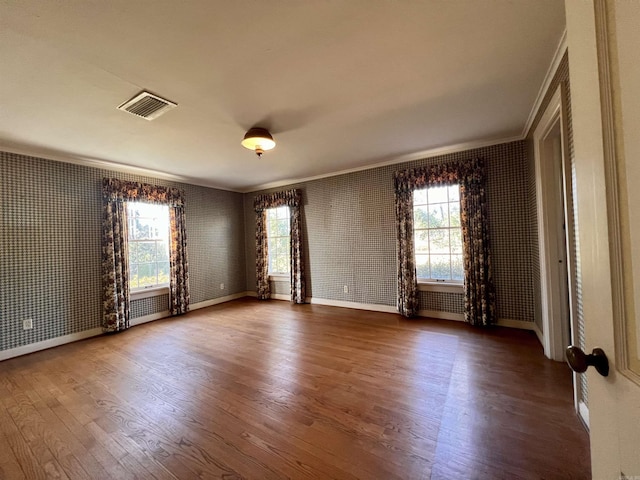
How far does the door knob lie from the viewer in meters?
0.54

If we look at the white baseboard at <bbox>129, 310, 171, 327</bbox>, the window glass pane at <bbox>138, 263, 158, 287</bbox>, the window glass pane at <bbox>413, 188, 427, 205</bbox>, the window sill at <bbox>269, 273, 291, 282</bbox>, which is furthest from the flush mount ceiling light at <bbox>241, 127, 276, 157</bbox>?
the white baseboard at <bbox>129, 310, 171, 327</bbox>

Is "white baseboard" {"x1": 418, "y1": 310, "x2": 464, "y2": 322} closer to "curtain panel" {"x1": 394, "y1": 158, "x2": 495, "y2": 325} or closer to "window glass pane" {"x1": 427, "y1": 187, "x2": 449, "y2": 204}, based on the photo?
"curtain panel" {"x1": 394, "y1": 158, "x2": 495, "y2": 325}

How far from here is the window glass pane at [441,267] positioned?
150 inches

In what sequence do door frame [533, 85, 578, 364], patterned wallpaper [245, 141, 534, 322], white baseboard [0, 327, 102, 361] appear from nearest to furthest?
door frame [533, 85, 578, 364], white baseboard [0, 327, 102, 361], patterned wallpaper [245, 141, 534, 322]

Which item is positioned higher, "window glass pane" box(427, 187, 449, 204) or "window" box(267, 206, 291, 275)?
"window glass pane" box(427, 187, 449, 204)

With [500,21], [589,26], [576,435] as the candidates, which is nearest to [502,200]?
[500,21]

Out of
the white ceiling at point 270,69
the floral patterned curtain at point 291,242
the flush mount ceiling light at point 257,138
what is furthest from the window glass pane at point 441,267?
the flush mount ceiling light at point 257,138

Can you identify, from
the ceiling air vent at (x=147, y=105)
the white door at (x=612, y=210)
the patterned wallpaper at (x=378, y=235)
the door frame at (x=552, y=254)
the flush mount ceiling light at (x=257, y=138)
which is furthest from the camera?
the patterned wallpaper at (x=378, y=235)

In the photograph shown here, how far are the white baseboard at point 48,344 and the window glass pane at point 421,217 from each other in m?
4.93

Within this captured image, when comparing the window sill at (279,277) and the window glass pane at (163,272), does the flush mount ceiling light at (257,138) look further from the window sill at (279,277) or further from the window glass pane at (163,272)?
the window sill at (279,277)

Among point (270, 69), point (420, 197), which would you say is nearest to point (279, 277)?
point (420, 197)

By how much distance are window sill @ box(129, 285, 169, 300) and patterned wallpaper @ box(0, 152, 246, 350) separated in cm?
11

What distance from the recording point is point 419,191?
3.96m

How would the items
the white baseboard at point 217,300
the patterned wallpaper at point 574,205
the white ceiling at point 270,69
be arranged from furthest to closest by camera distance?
the white baseboard at point 217,300 → the patterned wallpaper at point 574,205 → the white ceiling at point 270,69
